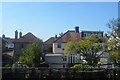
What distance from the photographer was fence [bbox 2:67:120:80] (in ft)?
55.7

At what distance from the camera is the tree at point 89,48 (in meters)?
26.5

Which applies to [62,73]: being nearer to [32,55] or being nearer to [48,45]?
[32,55]

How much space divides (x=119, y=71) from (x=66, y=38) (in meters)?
17.4

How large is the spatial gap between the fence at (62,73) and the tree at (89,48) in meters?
8.33

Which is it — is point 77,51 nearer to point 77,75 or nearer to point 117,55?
point 117,55

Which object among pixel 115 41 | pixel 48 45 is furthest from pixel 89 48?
pixel 48 45

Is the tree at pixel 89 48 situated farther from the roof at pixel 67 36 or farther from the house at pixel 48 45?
the house at pixel 48 45

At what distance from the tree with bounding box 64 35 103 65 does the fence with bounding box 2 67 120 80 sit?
328 inches

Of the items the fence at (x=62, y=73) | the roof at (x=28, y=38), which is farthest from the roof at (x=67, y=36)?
the fence at (x=62, y=73)

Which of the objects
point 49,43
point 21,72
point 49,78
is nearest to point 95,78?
point 49,78

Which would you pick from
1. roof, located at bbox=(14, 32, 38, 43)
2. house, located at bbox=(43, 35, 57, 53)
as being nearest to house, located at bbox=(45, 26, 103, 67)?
roof, located at bbox=(14, 32, 38, 43)

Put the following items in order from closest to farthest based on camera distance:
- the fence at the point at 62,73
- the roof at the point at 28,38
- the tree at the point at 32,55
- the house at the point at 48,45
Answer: the fence at the point at 62,73 → the tree at the point at 32,55 → the roof at the point at 28,38 → the house at the point at 48,45

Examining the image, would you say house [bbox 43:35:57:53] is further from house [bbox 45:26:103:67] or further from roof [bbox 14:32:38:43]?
house [bbox 45:26:103:67]

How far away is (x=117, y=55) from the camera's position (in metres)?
21.4
